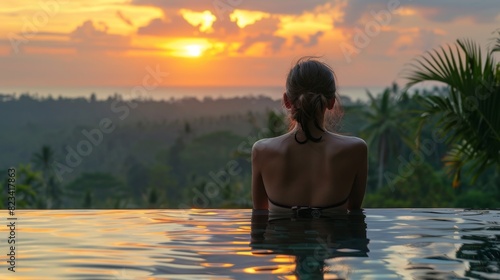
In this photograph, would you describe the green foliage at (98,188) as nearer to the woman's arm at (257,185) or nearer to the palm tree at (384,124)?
the palm tree at (384,124)

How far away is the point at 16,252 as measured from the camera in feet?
10.8

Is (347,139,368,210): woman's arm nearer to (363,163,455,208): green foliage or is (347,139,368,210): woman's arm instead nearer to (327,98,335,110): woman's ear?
(327,98,335,110): woman's ear

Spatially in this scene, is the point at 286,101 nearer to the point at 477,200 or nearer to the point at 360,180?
the point at 360,180

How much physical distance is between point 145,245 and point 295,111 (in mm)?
1001

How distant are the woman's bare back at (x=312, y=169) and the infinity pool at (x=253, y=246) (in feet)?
0.43

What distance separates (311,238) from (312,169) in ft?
1.97

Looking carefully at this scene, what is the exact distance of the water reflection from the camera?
2.92 m

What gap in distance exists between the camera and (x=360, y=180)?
412 cm

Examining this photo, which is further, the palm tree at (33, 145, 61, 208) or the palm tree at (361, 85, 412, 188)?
the palm tree at (33, 145, 61, 208)

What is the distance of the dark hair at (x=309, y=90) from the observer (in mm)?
3895

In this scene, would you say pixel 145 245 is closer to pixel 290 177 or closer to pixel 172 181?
pixel 290 177

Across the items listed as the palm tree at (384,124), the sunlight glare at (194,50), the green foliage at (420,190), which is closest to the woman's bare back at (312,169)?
the green foliage at (420,190)
